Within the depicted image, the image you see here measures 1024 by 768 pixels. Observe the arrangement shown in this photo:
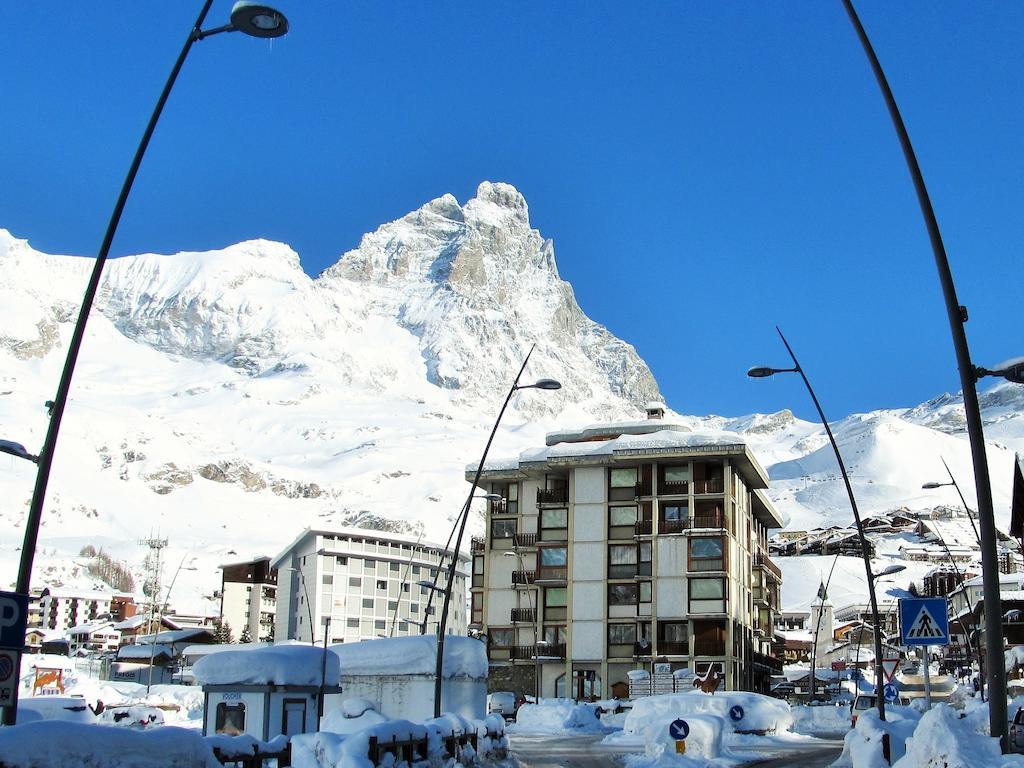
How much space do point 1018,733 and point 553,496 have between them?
52.8m

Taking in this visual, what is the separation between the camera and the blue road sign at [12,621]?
11.1m

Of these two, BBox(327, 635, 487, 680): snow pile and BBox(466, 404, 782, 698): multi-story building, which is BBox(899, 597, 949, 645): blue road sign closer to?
BBox(327, 635, 487, 680): snow pile

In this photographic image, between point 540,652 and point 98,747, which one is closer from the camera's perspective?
point 98,747

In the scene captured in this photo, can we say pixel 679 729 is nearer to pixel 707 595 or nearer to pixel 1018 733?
pixel 1018 733

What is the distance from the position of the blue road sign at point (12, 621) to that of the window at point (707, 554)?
210 feet

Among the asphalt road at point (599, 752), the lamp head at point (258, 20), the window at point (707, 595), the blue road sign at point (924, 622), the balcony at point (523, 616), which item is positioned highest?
the lamp head at point (258, 20)

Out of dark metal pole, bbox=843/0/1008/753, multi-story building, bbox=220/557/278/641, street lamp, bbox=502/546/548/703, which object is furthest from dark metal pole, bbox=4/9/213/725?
multi-story building, bbox=220/557/278/641

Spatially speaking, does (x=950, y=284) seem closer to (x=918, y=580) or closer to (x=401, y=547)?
(x=401, y=547)

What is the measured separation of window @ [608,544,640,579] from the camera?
75338 millimetres

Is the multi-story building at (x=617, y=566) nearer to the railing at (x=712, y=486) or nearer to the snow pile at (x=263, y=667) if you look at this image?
the railing at (x=712, y=486)

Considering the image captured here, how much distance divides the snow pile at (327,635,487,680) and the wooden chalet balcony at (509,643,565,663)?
131 feet

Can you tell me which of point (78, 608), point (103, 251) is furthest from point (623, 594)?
point (78, 608)

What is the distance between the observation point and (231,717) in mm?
26406

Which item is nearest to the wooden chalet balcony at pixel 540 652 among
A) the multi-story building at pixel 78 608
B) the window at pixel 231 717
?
the window at pixel 231 717
